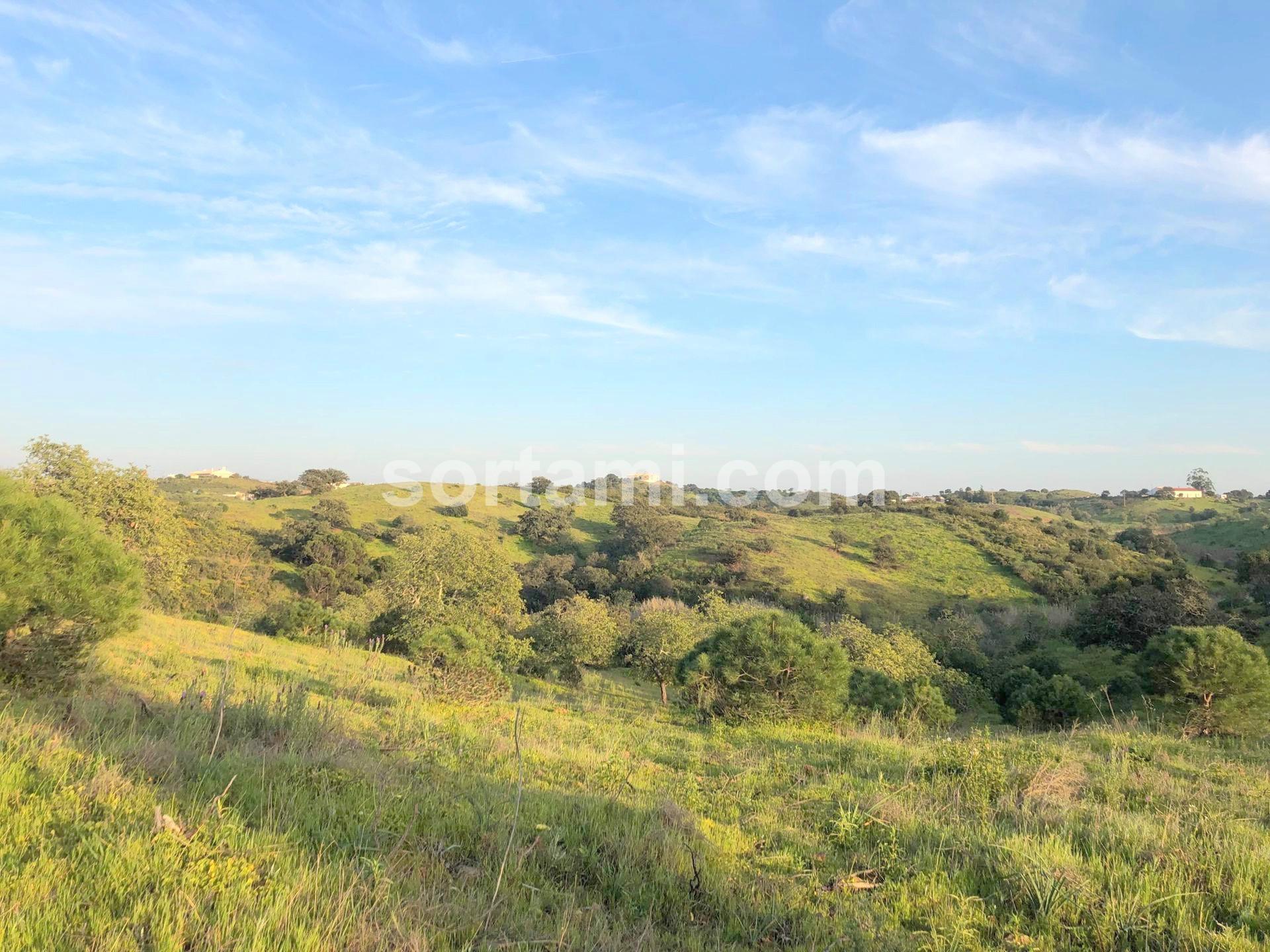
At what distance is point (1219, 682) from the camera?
1161 centimetres

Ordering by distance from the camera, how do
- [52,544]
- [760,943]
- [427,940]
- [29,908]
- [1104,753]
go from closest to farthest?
[29,908] < [427,940] < [760,943] < [52,544] < [1104,753]

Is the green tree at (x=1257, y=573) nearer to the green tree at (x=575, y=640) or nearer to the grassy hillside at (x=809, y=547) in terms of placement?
the grassy hillside at (x=809, y=547)

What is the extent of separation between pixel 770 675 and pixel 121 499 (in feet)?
82.2

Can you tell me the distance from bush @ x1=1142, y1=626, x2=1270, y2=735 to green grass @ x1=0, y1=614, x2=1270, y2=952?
5.44 metres

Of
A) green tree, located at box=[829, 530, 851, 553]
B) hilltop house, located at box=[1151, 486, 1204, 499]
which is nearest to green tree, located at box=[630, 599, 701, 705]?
green tree, located at box=[829, 530, 851, 553]

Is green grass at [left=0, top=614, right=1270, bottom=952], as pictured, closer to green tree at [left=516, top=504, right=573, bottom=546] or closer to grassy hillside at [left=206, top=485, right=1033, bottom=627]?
grassy hillside at [left=206, top=485, right=1033, bottom=627]

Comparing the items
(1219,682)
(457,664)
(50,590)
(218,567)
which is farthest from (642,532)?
(50,590)

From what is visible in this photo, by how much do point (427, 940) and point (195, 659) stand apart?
1102cm

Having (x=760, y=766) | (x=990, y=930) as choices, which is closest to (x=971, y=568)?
(x=760, y=766)

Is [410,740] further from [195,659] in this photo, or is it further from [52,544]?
[195,659]

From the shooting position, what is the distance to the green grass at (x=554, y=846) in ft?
9.77

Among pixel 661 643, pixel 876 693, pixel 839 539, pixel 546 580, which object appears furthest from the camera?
pixel 839 539

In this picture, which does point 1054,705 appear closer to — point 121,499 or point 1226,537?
point 121,499

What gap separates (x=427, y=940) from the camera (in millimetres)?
2910
